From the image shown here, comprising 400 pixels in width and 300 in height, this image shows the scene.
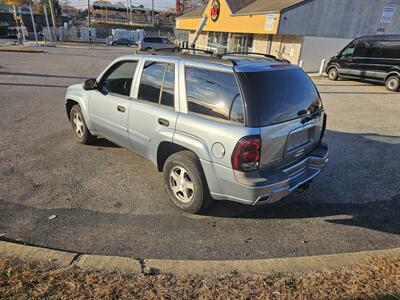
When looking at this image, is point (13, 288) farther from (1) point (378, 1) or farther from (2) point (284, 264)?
(1) point (378, 1)

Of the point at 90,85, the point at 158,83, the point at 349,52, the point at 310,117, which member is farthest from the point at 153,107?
the point at 349,52

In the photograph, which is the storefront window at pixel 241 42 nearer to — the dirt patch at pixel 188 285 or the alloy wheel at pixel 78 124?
the alloy wheel at pixel 78 124

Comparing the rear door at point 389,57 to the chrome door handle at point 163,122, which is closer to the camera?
the chrome door handle at point 163,122

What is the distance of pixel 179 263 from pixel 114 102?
274 centimetres

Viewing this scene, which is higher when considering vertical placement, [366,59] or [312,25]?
[312,25]

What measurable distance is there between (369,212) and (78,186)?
13.0 ft

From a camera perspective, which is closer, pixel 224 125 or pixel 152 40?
pixel 224 125

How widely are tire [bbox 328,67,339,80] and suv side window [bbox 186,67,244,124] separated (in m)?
15.1

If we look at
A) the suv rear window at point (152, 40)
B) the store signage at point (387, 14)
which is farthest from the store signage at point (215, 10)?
the store signage at point (387, 14)

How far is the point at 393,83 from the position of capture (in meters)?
13.1

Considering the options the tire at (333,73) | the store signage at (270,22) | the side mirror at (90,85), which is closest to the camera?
Answer: the side mirror at (90,85)

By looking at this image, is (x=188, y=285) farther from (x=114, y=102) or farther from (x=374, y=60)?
(x=374, y=60)

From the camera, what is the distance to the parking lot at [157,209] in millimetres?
3150

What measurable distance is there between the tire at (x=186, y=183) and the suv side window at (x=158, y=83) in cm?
71
